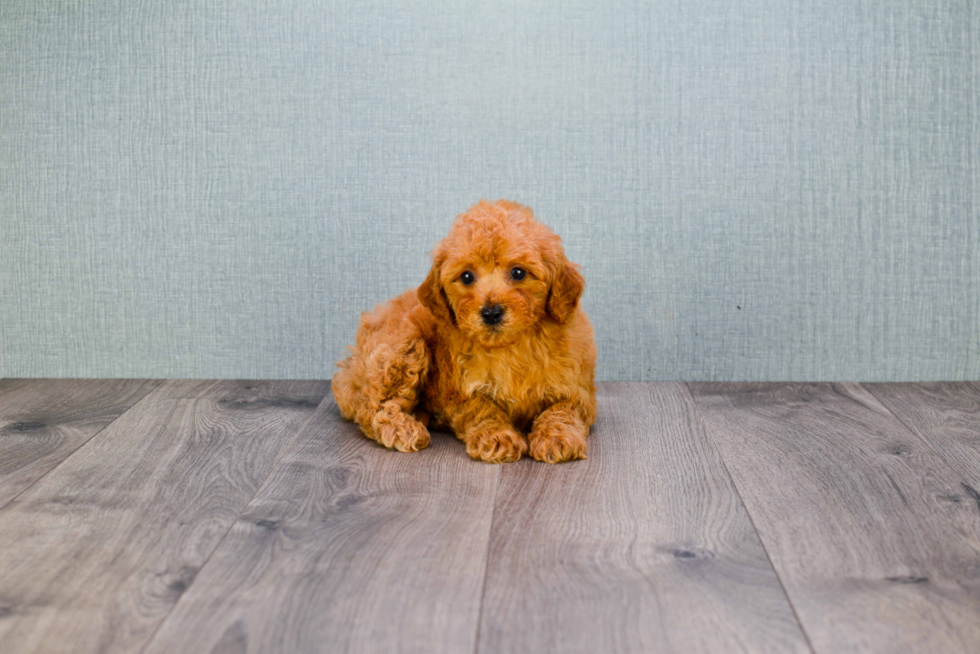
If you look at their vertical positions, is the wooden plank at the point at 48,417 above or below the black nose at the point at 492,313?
below

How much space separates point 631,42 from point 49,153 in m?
1.74

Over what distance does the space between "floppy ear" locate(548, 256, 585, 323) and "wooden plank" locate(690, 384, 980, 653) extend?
497 mm

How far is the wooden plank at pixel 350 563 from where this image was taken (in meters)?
1.23

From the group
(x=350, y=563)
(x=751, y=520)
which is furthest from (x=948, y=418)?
(x=350, y=563)

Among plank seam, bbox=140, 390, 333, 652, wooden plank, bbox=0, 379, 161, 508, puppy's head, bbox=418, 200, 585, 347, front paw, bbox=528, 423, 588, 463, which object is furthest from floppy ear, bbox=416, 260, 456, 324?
wooden plank, bbox=0, 379, 161, 508

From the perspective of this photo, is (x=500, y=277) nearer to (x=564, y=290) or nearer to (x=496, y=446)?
(x=564, y=290)

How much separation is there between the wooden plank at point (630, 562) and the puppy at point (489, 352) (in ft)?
0.36

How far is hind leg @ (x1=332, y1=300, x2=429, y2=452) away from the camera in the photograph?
6.63 feet

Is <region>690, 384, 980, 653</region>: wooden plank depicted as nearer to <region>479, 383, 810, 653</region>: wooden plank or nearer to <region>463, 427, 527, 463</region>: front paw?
<region>479, 383, 810, 653</region>: wooden plank

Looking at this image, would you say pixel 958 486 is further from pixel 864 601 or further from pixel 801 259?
pixel 801 259

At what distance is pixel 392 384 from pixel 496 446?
30cm

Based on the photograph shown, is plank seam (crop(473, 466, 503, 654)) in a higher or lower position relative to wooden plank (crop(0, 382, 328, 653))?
lower

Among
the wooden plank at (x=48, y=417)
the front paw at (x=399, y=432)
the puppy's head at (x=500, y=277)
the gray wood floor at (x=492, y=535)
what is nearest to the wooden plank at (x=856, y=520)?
the gray wood floor at (x=492, y=535)

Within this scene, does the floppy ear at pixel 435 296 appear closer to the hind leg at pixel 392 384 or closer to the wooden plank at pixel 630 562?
the hind leg at pixel 392 384
